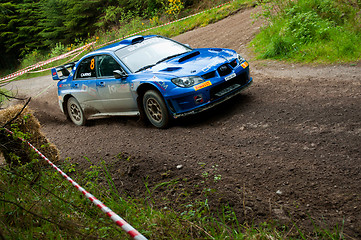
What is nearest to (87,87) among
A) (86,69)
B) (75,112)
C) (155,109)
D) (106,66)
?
(86,69)

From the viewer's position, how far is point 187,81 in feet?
21.7

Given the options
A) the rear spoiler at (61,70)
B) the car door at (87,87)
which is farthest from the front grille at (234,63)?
the rear spoiler at (61,70)

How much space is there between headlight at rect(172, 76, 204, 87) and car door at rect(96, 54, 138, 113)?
124 centimetres

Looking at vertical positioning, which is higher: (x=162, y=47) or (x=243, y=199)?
(x=162, y=47)

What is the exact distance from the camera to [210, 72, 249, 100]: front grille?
267 inches

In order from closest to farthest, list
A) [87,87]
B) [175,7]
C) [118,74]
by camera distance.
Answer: [118,74] → [87,87] → [175,7]

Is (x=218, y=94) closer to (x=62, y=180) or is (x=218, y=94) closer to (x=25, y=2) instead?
(x=62, y=180)

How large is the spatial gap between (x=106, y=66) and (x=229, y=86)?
110 inches

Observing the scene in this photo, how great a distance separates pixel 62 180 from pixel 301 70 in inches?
248

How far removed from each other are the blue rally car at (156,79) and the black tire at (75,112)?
1.03ft

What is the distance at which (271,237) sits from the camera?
305cm

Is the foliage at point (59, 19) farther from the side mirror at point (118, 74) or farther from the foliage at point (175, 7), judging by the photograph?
the side mirror at point (118, 74)

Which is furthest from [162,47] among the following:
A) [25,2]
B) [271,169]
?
[25,2]

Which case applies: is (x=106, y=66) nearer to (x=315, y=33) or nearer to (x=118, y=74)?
(x=118, y=74)
